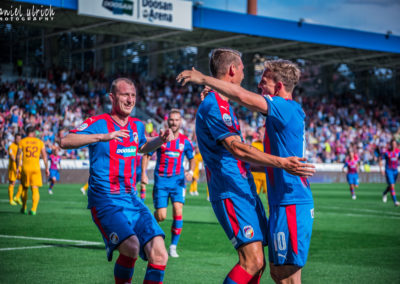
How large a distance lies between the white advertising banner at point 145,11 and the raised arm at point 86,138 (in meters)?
25.1

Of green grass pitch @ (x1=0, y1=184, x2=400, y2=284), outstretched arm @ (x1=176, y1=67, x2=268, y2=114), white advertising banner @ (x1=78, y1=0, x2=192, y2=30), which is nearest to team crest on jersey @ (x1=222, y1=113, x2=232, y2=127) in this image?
outstretched arm @ (x1=176, y1=67, x2=268, y2=114)

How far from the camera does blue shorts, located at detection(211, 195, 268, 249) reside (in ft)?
15.4

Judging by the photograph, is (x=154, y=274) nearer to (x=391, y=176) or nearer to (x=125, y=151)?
(x=125, y=151)

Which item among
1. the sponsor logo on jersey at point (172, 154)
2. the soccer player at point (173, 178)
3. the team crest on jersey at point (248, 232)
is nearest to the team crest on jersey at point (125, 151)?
the team crest on jersey at point (248, 232)

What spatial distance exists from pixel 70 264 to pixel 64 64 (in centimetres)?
3356

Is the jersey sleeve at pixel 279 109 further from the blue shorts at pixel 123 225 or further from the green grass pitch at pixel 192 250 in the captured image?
the green grass pitch at pixel 192 250

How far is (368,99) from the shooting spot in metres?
52.6

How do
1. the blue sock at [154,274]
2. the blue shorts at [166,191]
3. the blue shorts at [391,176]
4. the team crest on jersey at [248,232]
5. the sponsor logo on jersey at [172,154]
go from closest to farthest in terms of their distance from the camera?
the team crest on jersey at [248,232] < the blue sock at [154,274] < the blue shorts at [166,191] < the sponsor logo on jersey at [172,154] < the blue shorts at [391,176]

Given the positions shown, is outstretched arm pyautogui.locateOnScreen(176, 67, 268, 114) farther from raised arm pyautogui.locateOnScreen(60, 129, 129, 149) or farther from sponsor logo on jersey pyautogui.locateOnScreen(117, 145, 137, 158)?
sponsor logo on jersey pyautogui.locateOnScreen(117, 145, 137, 158)

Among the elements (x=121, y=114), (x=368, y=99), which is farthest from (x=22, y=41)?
(x=121, y=114)

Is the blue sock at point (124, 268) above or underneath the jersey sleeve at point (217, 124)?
underneath

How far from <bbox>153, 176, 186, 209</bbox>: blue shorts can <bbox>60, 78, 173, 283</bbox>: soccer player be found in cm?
384

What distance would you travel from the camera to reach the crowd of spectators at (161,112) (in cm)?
2933

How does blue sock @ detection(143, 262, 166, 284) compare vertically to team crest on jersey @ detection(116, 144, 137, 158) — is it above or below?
below
